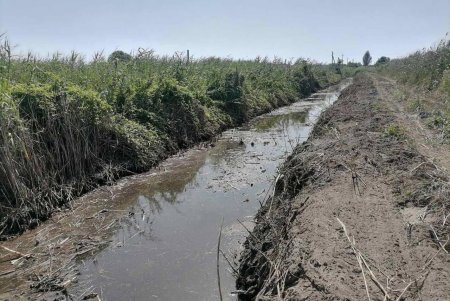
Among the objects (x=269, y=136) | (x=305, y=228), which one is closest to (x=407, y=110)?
(x=269, y=136)

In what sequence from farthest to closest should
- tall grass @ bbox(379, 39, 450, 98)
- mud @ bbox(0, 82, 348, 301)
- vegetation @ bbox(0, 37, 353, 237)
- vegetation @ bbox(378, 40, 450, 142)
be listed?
tall grass @ bbox(379, 39, 450, 98) < vegetation @ bbox(378, 40, 450, 142) < vegetation @ bbox(0, 37, 353, 237) < mud @ bbox(0, 82, 348, 301)

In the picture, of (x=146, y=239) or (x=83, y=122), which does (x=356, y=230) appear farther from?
(x=83, y=122)

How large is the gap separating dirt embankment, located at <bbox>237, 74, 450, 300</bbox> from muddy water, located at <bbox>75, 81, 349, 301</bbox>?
60 cm

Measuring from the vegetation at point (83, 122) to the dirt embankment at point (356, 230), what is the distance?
371cm

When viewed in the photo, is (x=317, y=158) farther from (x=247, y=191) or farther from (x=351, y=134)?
(x=351, y=134)

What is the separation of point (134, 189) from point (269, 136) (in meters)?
6.03

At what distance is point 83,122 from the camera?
7.90 metres

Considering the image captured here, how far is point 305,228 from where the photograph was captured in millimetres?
4250

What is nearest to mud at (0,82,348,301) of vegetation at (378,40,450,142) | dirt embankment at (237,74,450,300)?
dirt embankment at (237,74,450,300)

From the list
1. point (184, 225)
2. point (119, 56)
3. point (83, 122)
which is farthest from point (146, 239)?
point (119, 56)

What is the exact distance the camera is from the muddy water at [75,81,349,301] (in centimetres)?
457

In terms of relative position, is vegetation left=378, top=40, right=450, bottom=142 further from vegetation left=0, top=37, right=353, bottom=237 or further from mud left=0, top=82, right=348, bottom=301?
vegetation left=0, top=37, right=353, bottom=237

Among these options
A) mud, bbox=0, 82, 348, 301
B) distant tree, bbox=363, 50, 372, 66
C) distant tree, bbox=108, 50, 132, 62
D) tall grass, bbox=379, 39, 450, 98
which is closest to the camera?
mud, bbox=0, 82, 348, 301

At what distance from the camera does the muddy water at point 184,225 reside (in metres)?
4.57
